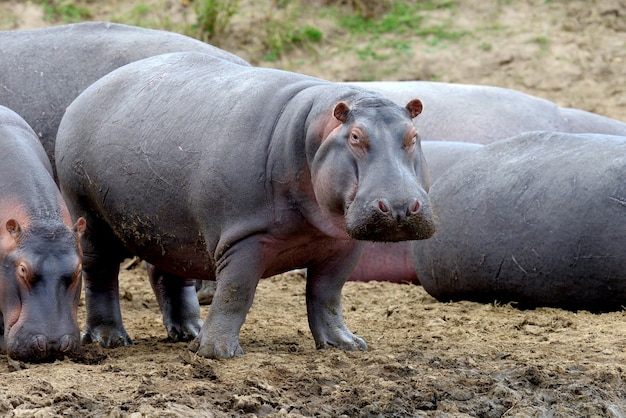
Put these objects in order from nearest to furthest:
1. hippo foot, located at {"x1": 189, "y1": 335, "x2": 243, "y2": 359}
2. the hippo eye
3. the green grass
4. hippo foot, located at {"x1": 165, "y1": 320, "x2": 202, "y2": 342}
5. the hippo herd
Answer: the hippo herd, hippo foot, located at {"x1": 189, "y1": 335, "x2": 243, "y2": 359}, the hippo eye, hippo foot, located at {"x1": 165, "y1": 320, "x2": 202, "y2": 342}, the green grass

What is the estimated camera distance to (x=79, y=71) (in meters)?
8.04

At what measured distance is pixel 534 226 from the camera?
7.14m

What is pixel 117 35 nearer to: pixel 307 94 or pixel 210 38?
pixel 307 94

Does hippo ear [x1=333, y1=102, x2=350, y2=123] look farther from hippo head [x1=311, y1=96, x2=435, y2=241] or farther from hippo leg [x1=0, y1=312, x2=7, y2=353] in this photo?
hippo leg [x1=0, y1=312, x2=7, y2=353]

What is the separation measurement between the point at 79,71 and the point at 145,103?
6.31ft

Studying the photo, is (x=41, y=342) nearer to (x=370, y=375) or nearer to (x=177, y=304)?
(x=177, y=304)

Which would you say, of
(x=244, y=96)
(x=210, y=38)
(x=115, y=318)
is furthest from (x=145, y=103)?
(x=210, y=38)

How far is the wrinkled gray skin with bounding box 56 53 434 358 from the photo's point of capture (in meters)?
5.29

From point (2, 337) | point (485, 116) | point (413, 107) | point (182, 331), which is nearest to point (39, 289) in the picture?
point (2, 337)

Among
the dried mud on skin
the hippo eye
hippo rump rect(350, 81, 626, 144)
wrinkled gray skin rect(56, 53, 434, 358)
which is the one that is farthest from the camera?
hippo rump rect(350, 81, 626, 144)

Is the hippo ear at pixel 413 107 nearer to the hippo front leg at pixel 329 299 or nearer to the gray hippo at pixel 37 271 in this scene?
the hippo front leg at pixel 329 299

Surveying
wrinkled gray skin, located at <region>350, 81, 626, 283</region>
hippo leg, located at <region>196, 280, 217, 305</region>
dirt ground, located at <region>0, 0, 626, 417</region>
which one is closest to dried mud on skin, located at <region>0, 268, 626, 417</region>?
dirt ground, located at <region>0, 0, 626, 417</region>

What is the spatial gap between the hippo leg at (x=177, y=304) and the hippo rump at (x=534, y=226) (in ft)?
5.42

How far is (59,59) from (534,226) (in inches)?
131
